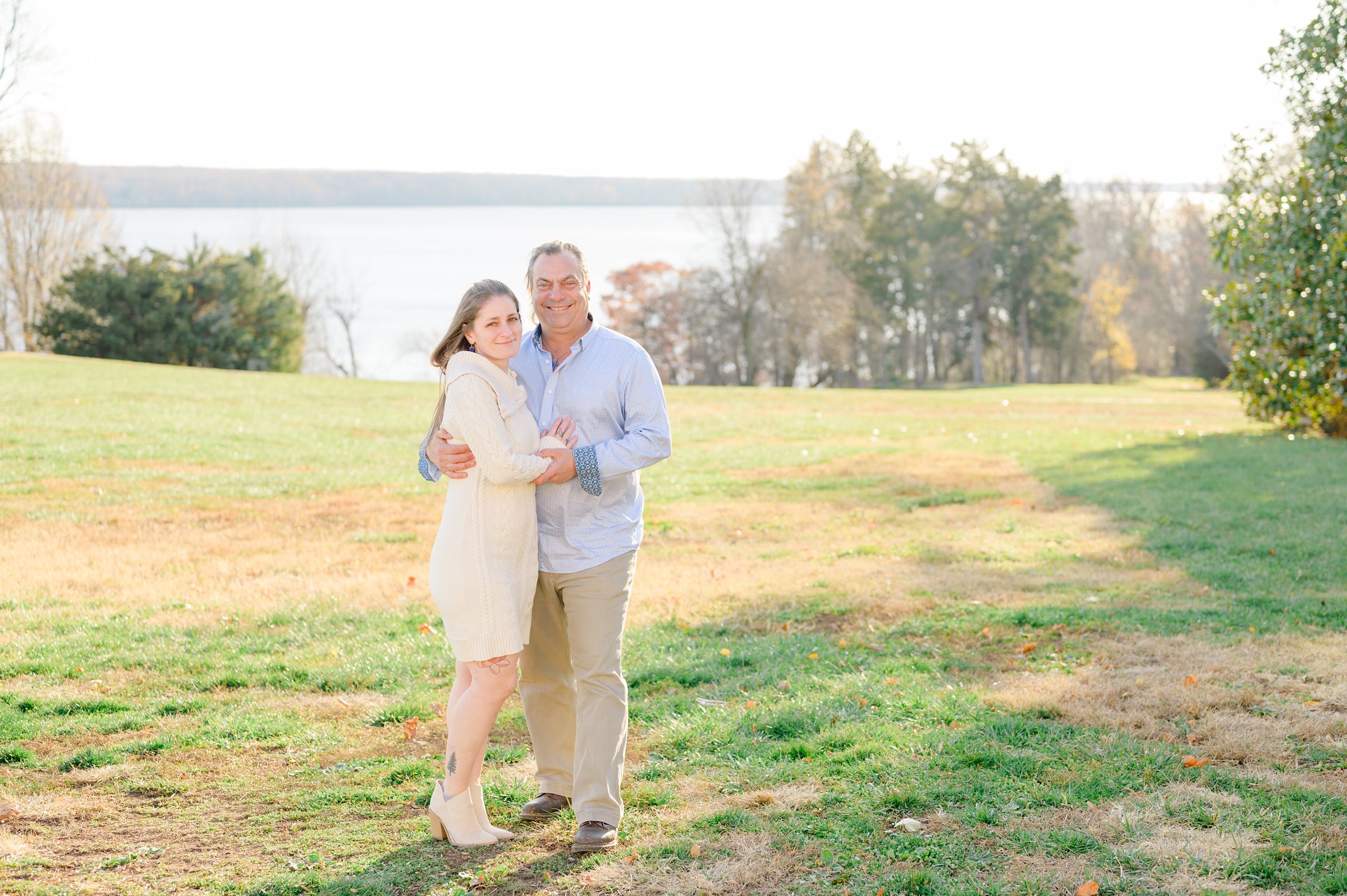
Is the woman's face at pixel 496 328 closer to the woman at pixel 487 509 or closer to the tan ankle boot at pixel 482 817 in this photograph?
the woman at pixel 487 509

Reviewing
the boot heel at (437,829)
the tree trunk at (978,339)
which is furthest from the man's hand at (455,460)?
the tree trunk at (978,339)

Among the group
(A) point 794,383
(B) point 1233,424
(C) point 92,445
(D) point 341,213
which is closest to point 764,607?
(C) point 92,445

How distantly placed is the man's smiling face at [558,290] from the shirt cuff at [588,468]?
0.52 metres

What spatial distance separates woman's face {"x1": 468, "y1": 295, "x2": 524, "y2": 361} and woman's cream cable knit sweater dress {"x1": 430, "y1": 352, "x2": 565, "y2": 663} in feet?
0.21

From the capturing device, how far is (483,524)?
3.73 metres

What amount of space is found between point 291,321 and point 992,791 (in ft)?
134

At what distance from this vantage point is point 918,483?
13555 millimetres

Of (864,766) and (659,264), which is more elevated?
(659,264)

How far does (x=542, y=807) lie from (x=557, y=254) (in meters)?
2.24

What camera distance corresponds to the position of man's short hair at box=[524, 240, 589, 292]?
392 cm

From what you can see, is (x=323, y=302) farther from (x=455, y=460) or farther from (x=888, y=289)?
(x=455, y=460)

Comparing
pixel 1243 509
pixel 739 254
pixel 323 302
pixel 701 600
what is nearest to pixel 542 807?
pixel 701 600

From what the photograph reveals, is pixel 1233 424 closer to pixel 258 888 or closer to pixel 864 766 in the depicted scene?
pixel 864 766

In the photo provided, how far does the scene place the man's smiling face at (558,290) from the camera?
12.8 ft
